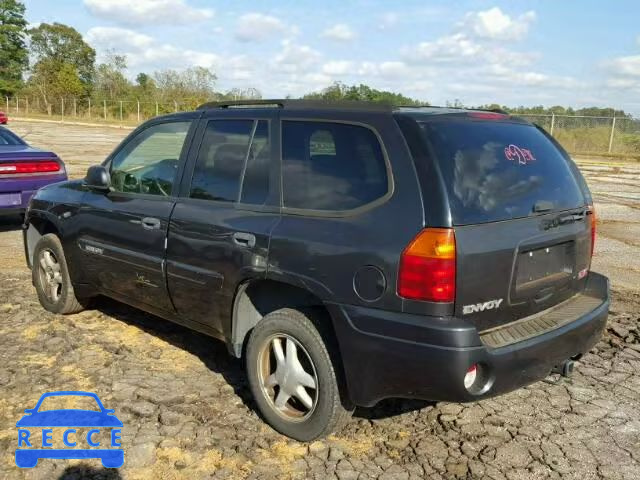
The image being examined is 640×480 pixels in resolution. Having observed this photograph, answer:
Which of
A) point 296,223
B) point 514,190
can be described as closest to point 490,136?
point 514,190

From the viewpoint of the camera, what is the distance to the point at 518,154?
315 cm

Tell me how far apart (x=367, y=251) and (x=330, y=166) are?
56 centimetres

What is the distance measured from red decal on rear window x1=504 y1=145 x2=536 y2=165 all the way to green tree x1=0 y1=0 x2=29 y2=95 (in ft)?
247

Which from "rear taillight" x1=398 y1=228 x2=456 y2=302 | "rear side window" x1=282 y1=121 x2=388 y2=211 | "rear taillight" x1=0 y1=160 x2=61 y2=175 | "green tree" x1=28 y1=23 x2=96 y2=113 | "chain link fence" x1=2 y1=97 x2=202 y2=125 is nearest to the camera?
"rear taillight" x1=398 y1=228 x2=456 y2=302

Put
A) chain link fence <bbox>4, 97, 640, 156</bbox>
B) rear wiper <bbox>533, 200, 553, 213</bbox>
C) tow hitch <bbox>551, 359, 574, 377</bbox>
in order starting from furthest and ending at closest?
chain link fence <bbox>4, 97, 640, 156</bbox>
tow hitch <bbox>551, 359, 574, 377</bbox>
rear wiper <bbox>533, 200, 553, 213</bbox>

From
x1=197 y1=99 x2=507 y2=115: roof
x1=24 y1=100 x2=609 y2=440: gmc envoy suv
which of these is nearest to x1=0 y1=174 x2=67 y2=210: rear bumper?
x1=24 y1=100 x2=609 y2=440: gmc envoy suv

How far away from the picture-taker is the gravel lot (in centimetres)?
296

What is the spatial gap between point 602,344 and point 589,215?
151 centimetres

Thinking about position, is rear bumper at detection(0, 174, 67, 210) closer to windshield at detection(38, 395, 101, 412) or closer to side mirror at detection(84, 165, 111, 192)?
side mirror at detection(84, 165, 111, 192)

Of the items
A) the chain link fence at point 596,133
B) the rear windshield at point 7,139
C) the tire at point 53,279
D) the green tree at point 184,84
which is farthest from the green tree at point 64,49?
the tire at point 53,279

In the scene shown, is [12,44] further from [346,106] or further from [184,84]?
[346,106]

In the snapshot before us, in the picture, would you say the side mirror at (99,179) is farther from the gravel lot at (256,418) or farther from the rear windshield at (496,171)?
the rear windshield at (496,171)

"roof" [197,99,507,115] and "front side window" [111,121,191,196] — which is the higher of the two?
"roof" [197,99,507,115]

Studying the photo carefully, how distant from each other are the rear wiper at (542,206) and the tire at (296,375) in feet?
4.04
